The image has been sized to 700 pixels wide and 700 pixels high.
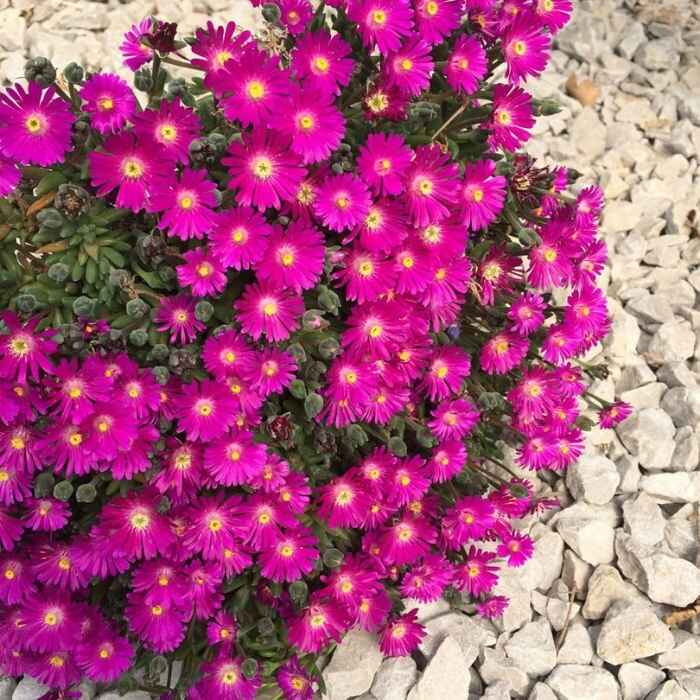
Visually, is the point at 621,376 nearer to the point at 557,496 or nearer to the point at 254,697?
the point at 557,496

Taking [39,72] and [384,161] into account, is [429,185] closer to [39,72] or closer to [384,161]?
[384,161]

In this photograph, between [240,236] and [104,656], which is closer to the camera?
[240,236]

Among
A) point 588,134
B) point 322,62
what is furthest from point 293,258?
point 588,134

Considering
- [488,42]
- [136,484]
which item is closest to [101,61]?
[488,42]

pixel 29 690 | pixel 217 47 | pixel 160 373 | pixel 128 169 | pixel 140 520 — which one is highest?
pixel 217 47

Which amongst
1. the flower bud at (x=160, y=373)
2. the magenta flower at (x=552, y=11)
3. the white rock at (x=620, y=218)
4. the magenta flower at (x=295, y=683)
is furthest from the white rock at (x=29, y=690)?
the white rock at (x=620, y=218)

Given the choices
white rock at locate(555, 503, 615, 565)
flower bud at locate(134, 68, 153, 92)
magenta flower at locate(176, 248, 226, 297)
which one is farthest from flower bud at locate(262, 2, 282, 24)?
white rock at locate(555, 503, 615, 565)
